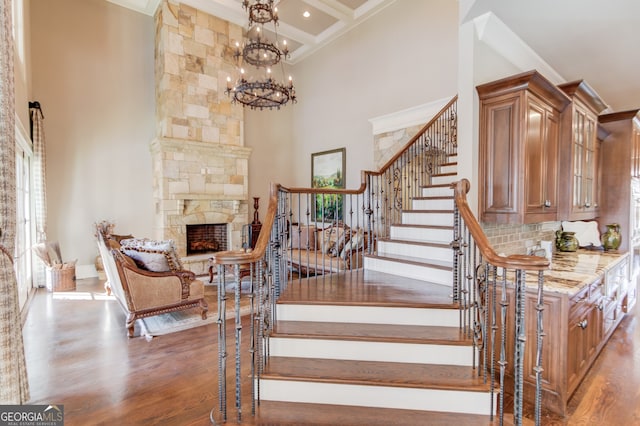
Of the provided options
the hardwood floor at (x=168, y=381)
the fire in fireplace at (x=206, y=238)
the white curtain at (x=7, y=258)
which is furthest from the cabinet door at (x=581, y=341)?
the fire in fireplace at (x=206, y=238)

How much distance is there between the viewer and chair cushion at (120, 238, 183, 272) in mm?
3740

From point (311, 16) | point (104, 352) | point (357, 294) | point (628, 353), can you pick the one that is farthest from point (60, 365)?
point (311, 16)

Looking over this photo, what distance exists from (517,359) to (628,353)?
2736mm

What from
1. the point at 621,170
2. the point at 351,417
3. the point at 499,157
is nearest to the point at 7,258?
the point at 351,417

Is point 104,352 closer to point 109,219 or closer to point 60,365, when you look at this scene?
point 60,365

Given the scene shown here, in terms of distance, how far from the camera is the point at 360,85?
6.92 meters

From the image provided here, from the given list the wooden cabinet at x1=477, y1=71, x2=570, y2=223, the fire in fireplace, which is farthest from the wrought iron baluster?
the fire in fireplace

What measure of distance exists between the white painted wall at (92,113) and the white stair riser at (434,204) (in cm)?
558

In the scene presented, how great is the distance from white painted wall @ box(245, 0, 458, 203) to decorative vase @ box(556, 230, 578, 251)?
2.75m

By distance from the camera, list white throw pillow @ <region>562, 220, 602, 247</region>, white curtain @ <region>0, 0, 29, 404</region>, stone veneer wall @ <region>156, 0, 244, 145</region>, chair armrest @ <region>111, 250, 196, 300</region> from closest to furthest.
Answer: white curtain @ <region>0, 0, 29, 404</region> < chair armrest @ <region>111, 250, 196, 300</region> < white throw pillow @ <region>562, 220, 602, 247</region> < stone veneer wall @ <region>156, 0, 244, 145</region>

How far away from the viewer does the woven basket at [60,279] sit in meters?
5.11

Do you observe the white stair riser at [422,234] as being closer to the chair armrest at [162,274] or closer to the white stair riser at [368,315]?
the white stair riser at [368,315]

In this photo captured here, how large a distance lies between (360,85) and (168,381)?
6404mm

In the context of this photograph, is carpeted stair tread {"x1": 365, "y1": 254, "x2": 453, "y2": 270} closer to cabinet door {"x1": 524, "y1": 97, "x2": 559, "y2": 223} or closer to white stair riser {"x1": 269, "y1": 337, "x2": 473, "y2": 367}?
cabinet door {"x1": 524, "y1": 97, "x2": 559, "y2": 223}
